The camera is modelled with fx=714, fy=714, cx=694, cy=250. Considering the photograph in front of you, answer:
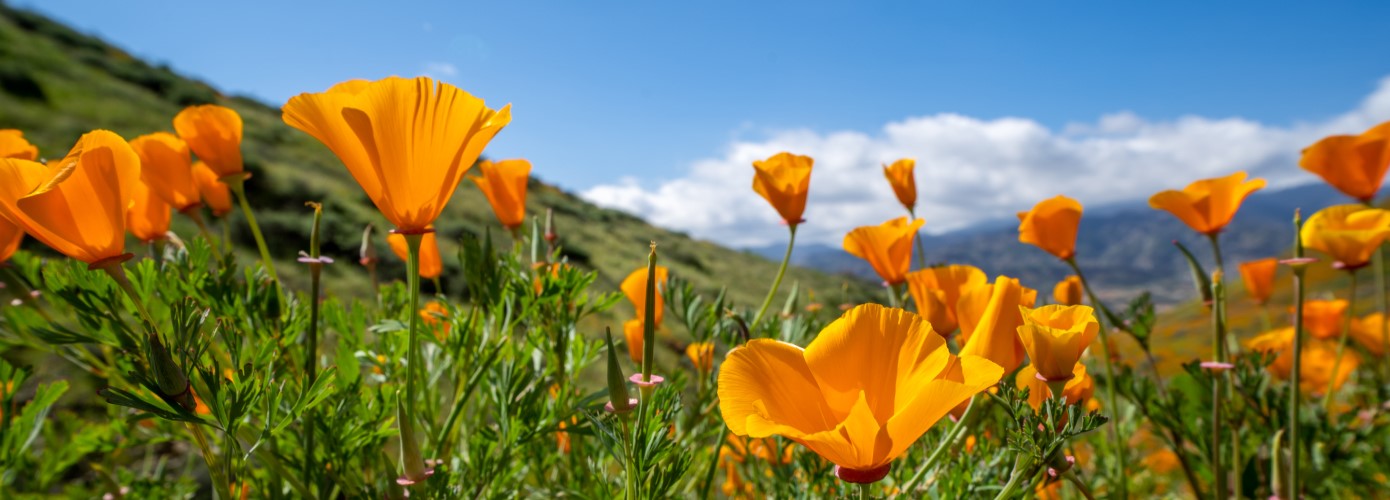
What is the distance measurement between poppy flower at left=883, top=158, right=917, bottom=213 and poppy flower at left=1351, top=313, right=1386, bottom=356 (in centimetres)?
203

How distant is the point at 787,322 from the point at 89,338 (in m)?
1.29

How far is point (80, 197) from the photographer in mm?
881

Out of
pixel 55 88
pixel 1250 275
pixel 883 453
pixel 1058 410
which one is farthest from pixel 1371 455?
pixel 55 88

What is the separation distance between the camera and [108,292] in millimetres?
1131

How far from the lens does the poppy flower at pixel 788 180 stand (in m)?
1.65

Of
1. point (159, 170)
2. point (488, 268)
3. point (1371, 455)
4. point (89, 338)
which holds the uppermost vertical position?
point (159, 170)

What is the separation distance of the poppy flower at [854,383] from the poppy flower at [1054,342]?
0.10 metres

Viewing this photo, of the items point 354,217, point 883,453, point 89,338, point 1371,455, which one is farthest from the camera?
point 354,217

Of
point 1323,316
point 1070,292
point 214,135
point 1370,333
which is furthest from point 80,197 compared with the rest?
point 1370,333

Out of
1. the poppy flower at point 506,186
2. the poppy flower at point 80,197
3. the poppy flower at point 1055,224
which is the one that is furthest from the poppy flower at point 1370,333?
the poppy flower at point 80,197

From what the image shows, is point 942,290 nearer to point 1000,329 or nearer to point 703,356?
point 1000,329

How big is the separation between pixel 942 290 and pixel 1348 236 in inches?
37.2

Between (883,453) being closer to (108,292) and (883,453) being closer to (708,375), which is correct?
(708,375)

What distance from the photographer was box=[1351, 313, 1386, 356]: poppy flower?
2639 mm
